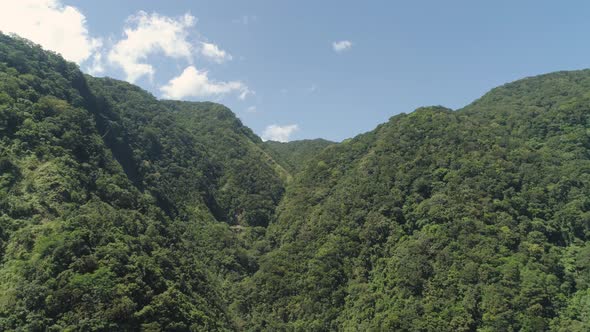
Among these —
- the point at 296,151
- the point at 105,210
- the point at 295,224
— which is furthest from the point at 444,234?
the point at 296,151

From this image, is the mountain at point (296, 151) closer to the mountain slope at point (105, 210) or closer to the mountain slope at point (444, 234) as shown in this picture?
the mountain slope at point (105, 210)

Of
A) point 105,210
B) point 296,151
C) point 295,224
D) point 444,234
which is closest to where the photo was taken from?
point 105,210

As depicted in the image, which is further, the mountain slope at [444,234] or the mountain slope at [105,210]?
the mountain slope at [444,234]

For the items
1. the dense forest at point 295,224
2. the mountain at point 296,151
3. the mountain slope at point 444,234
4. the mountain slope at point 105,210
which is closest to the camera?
the mountain slope at point 105,210

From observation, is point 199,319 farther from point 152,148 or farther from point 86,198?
point 152,148

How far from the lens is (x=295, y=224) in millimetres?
87750

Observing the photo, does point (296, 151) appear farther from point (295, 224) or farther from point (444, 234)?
point (444, 234)

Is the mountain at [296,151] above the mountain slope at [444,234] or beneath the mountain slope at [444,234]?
above

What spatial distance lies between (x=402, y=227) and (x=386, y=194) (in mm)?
8299

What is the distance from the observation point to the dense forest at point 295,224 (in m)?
48.3

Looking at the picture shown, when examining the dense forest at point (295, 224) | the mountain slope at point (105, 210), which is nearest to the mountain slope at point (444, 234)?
the dense forest at point (295, 224)

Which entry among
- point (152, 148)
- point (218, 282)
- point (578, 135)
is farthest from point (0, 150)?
point (578, 135)

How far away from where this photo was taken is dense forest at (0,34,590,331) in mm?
48312

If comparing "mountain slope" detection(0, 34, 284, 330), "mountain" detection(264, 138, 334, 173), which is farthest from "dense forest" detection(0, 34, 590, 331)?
"mountain" detection(264, 138, 334, 173)
